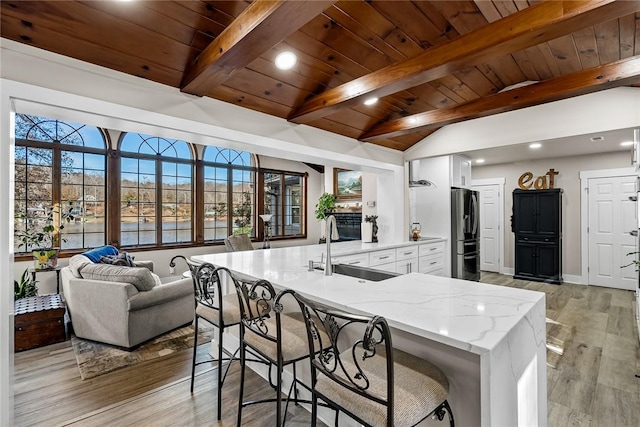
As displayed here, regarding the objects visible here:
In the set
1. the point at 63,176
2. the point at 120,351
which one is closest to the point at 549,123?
the point at 120,351

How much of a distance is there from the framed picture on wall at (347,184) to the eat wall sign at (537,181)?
3.30 meters

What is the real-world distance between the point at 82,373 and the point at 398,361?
2814mm

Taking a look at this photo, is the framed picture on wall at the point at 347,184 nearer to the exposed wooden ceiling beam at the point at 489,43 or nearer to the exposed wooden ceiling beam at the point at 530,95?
the exposed wooden ceiling beam at the point at 530,95

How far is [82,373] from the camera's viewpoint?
2629 millimetres

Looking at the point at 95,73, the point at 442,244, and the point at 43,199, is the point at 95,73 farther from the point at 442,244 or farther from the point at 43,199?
the point at 442,244

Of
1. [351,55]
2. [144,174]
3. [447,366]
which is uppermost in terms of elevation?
[351,55]

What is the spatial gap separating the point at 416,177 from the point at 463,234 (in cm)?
119

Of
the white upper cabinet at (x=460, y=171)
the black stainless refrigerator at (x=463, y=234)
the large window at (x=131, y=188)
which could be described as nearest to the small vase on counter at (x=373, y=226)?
the black stainless refrigerator at (x=463, y=234)

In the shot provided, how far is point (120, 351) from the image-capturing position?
305cm

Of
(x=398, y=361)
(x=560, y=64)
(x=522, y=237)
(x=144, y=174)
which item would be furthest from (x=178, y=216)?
(x=522, y=237)

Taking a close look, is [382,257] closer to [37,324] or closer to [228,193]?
[37,324]

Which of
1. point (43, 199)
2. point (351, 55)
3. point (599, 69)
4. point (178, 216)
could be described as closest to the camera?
point (599, 69)

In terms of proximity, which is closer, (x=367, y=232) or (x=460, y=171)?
(x=367, y=232)

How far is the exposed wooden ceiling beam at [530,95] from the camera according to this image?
2.22 meters
